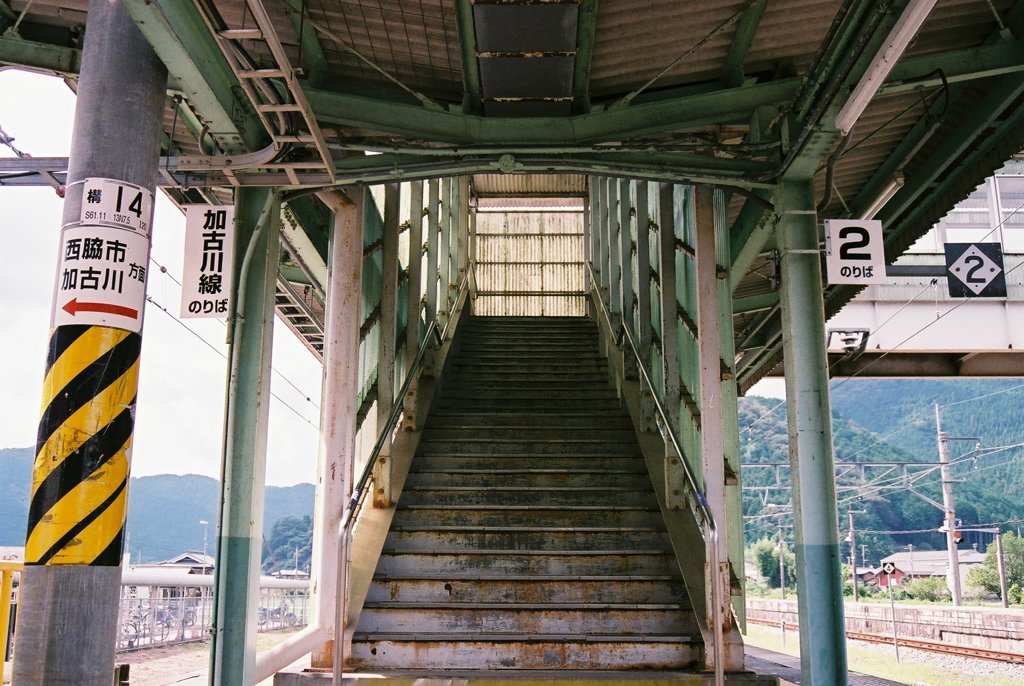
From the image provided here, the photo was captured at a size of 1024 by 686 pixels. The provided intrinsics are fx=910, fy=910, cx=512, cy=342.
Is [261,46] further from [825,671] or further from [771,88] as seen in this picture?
[825,671]

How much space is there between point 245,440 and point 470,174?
2.85m

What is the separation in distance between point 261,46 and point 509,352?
7001mm

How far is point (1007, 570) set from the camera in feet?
138

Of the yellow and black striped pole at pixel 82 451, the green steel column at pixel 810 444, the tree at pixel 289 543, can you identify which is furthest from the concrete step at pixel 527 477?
the tree at pixel 289 543

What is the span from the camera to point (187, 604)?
667 inches

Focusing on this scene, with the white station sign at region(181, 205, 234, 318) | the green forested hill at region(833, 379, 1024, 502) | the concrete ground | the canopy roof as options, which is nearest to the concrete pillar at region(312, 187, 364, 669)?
the canopy roof

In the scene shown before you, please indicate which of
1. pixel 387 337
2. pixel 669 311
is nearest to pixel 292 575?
pixel 387 337

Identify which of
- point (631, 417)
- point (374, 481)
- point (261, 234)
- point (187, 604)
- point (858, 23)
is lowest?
point (187, 604)

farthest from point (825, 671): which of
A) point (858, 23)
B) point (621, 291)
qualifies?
point (621, 291)

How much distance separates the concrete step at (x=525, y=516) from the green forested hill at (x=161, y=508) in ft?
329

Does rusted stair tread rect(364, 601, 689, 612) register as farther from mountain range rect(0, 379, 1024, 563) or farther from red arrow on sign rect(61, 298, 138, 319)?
mountain range rect(0, 379, 1024, 563)

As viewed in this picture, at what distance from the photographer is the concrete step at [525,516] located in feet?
27.1

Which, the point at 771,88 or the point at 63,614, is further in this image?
the point at 771,88

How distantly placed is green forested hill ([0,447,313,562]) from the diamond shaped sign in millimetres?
101505
